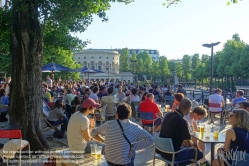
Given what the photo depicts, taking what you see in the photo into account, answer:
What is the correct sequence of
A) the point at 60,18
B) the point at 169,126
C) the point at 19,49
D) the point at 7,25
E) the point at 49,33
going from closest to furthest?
the point at 169,126
the point at 19,49
the point at 60,18
the point at 7,25
the point at 49,33

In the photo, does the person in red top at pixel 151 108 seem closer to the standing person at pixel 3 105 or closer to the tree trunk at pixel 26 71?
the tree trunk at pixel 26 71

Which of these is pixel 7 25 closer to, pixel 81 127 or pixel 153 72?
pixel 81 127

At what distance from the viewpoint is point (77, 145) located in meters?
5.40

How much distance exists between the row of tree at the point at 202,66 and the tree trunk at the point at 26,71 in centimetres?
4015

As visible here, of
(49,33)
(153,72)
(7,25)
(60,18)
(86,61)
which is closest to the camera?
(60,18)

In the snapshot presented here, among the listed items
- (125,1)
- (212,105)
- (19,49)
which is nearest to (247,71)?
(212,105)

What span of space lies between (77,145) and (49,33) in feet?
34.9

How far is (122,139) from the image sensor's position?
4.48 meters

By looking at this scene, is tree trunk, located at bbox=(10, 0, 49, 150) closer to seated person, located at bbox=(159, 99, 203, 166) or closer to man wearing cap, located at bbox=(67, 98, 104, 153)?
man wearing cap, located at bbox=(67, 98, 104, 153)

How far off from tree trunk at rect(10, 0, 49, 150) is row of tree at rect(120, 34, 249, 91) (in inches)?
1581

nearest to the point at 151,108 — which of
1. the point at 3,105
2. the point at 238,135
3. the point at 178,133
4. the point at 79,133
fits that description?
the point at 178,133

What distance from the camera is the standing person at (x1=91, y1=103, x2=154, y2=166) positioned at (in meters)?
4.48

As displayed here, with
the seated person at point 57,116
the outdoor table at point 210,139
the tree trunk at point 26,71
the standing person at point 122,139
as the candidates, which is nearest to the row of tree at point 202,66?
the seated person at point 57,116

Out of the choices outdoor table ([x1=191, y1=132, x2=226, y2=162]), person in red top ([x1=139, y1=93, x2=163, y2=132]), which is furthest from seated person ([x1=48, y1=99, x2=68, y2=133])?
outdoor table ([x1=191, y1=132, x2=226, y2=162])
